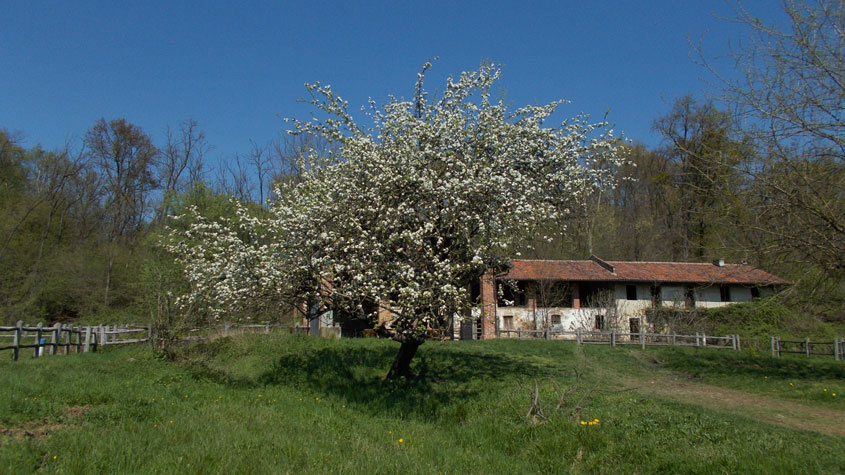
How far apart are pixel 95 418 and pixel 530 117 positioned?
10597 millimetres

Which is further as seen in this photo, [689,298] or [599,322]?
[689,298]

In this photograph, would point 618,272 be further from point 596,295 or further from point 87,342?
point 87,342

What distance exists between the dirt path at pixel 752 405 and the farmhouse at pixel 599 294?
57.3 ft

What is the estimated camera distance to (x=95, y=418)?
852cm

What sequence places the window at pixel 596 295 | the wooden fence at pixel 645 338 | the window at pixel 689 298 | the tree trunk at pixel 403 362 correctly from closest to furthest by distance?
the tree trunk at pixel 403 362 < the wooden fence at pixel 645 338 < the window at pixel 596 295 < the window at pixel 689 298

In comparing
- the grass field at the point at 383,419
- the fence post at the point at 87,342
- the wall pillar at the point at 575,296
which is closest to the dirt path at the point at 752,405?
the grass field at the point at 383,419

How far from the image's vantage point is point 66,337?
20.1 metres

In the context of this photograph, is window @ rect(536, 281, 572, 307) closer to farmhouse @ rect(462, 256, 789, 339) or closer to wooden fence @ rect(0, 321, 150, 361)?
farmhouse @ rect(462, 256, 789, 339)

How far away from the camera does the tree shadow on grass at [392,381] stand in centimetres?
1187

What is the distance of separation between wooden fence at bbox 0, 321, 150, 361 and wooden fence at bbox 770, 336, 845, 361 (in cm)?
2763

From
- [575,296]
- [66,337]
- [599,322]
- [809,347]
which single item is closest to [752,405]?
[809,347]

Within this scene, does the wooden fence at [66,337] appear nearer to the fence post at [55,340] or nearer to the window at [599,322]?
the fence post at [55,340]

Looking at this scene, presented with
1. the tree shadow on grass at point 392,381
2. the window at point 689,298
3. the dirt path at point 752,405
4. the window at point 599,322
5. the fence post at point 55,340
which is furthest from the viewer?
the window at point 689,298

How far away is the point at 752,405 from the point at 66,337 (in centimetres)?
2192
